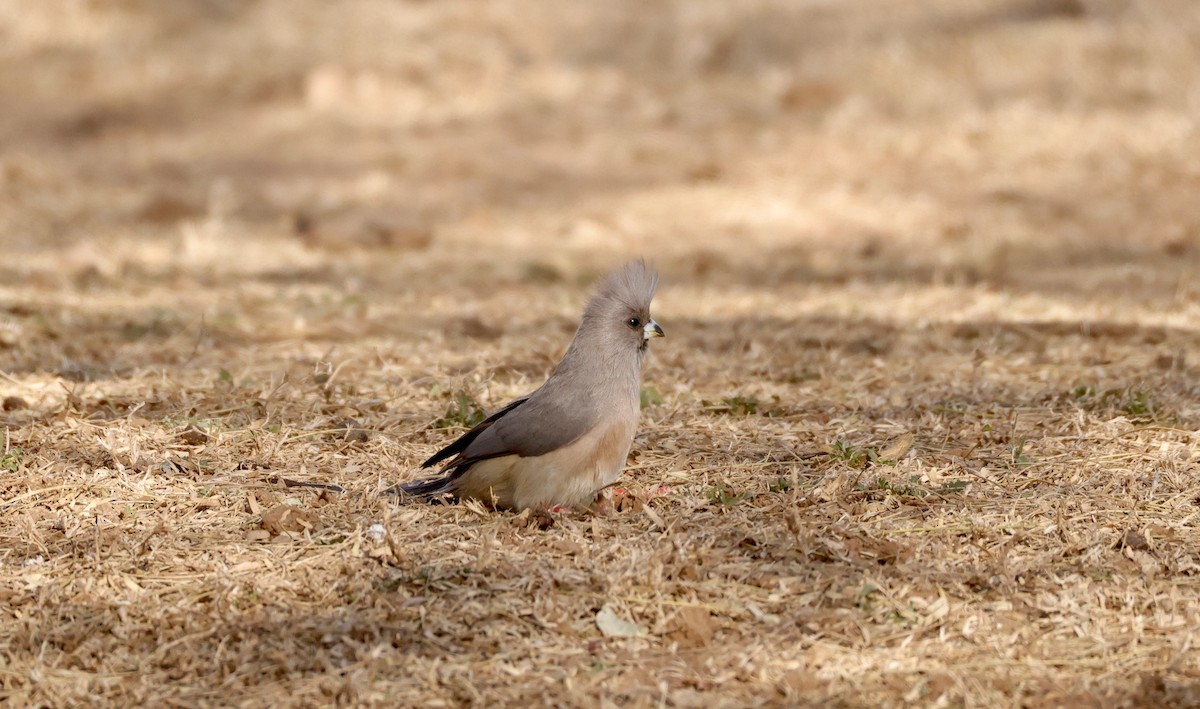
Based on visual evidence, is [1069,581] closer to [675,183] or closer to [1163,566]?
[1163,566]

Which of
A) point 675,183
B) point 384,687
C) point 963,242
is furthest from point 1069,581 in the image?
point 675,183

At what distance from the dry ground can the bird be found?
13cm

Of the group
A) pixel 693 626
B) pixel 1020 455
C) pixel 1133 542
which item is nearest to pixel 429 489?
pixel 693 626

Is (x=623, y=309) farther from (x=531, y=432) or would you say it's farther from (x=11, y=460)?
(x=11, y=460)

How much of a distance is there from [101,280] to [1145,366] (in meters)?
→ 6.51

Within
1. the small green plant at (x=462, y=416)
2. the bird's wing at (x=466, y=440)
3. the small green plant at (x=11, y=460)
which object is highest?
the bird's wing at (x=466, y=440)

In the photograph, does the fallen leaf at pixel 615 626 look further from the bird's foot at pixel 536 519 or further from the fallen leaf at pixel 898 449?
the fallen leaf at pixel 898 449

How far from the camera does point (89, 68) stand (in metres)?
15.7

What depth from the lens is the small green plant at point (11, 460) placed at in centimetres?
464

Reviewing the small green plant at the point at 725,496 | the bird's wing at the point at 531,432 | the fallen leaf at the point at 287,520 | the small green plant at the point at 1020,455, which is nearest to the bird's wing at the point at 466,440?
the bird's wing at the point at 531,432

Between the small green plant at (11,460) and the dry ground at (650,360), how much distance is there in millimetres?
13

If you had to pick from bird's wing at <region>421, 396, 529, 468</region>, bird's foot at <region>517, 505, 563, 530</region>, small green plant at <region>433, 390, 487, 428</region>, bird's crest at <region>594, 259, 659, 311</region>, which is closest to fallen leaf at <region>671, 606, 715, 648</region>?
bird's foot at <region>517, 505, 563, 530</region>

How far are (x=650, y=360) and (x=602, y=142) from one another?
6859 mm

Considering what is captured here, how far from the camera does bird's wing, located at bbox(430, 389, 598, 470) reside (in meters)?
4.38
